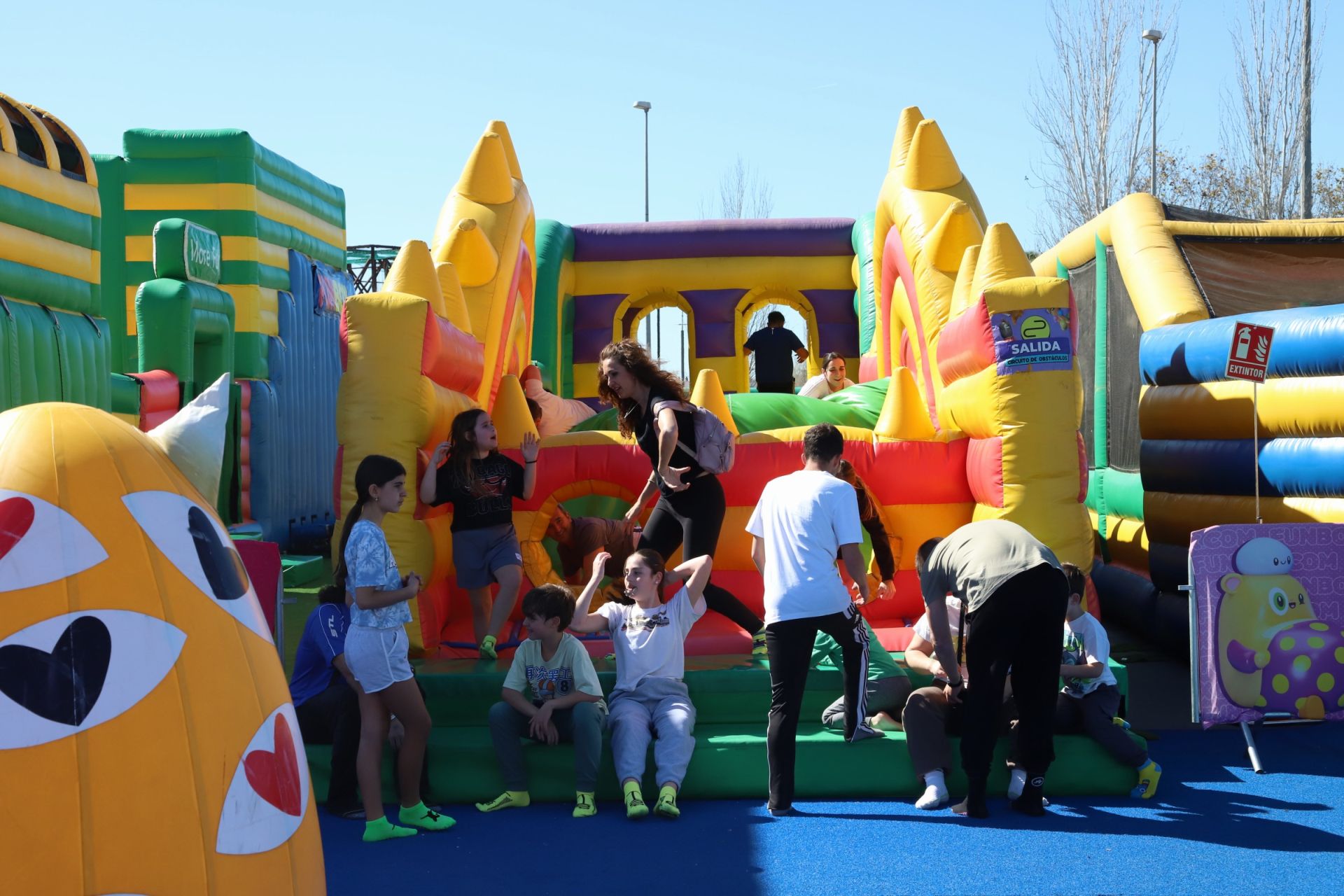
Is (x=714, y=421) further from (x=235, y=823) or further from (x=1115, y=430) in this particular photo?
(x=1115, y=430)

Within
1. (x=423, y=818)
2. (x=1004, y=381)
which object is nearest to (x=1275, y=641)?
(x=1004, y=381)

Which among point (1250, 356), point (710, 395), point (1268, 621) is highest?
point (1250, 356)

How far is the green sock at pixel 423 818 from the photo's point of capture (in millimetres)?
3926

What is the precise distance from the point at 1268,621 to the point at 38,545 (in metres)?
4.39

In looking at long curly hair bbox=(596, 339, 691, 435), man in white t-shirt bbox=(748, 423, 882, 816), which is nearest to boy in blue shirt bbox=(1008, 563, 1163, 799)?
man in white t-shirt bbox=(748, 423, 882, 816)

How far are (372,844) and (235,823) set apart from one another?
2271 millimetres

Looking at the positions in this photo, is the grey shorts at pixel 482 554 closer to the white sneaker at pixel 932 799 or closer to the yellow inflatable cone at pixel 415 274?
the yellow inflatable cone at pixel 415 274

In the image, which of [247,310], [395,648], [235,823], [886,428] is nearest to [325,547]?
[247,310]

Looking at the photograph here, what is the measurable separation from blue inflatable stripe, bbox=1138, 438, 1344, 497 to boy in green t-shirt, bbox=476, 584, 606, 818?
3333mm

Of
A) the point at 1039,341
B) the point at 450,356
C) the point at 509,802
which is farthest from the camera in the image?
the point at 450,356

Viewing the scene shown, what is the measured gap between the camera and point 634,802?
4000 millimetres

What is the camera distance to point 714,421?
482cm

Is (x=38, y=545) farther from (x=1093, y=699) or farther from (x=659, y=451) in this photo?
(x=1093, y=699)

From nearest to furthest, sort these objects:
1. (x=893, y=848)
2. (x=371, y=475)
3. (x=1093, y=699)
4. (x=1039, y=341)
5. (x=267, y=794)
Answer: (x=267, y=794), (x=893, y=848), (x=371, y=475), (x=1093, y=699), (x=1039, y=341)
